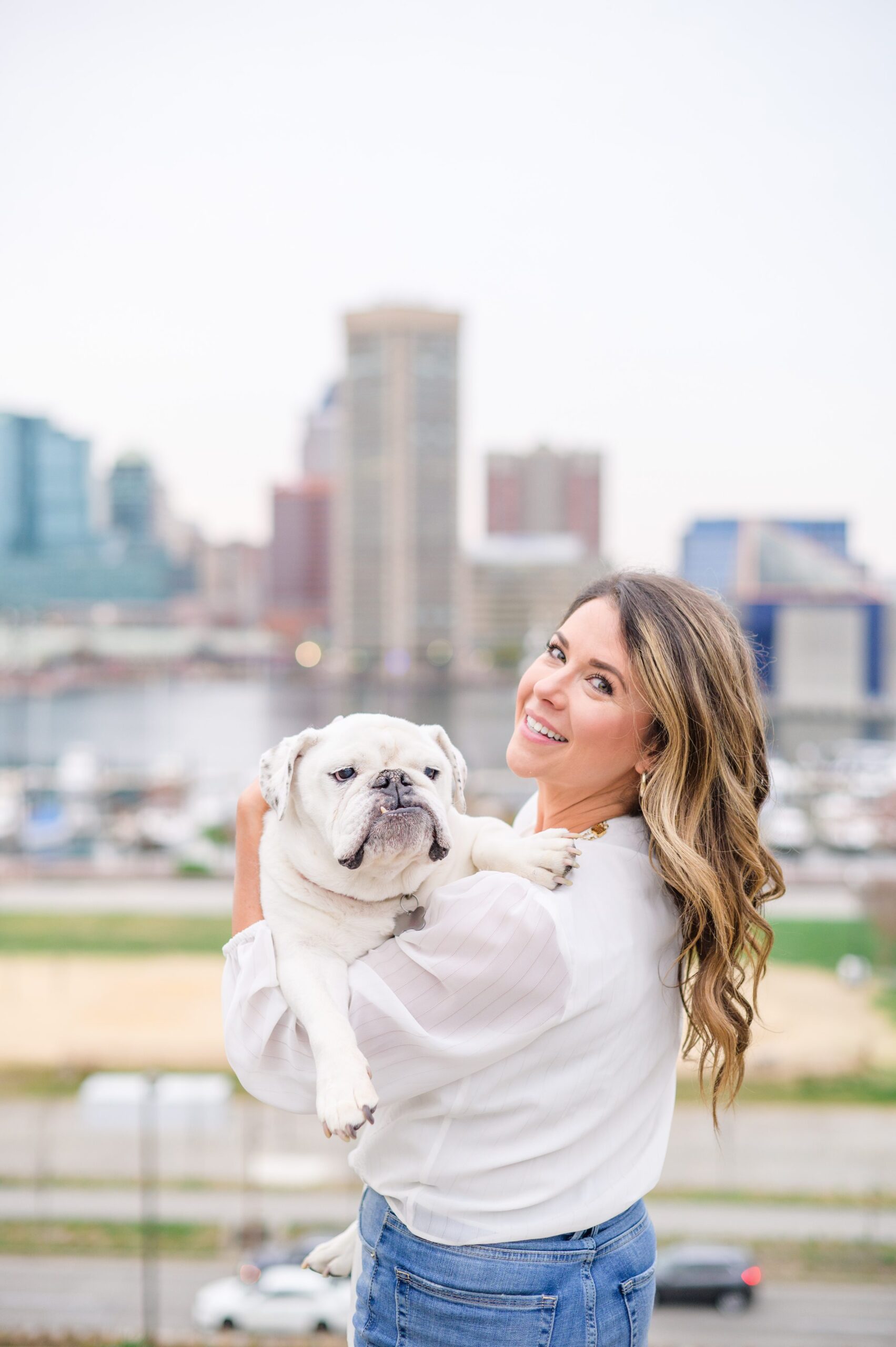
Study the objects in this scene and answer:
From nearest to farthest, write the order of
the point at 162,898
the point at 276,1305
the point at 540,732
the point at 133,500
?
the point at 540,732, the point at 276,1305, the point at 162,898, the point at 133,500

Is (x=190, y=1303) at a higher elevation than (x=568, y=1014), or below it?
below

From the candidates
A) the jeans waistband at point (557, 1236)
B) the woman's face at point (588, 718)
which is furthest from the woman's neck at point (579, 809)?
the jeans waistband at point (557, 1236)

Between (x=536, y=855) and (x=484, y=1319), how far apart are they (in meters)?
0.48

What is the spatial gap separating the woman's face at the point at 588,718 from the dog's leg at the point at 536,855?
81 mm

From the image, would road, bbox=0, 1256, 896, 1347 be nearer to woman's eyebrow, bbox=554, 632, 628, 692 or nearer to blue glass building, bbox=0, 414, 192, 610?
woman's eyebrow, bbox=554, 632, 628, 692

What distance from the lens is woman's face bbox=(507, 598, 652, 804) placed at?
1.23 m

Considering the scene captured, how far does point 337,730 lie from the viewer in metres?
1.30

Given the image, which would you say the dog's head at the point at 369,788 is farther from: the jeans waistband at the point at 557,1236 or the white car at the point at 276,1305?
the white car at the point at 276,1305

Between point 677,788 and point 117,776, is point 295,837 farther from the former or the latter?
point 117,776

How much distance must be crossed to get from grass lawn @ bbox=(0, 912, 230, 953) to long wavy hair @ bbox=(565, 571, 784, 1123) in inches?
582

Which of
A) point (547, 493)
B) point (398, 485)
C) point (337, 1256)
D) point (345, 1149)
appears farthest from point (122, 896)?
point (547, 493)

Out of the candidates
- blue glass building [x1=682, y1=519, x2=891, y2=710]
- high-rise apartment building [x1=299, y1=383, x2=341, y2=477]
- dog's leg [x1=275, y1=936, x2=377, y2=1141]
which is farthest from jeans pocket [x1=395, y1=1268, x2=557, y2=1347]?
high-rise apartment building [x1=299, y1=383, x2=341, y2=477]

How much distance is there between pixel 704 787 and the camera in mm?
1197

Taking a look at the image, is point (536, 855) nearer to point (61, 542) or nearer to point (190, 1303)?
point (190, 1303)
